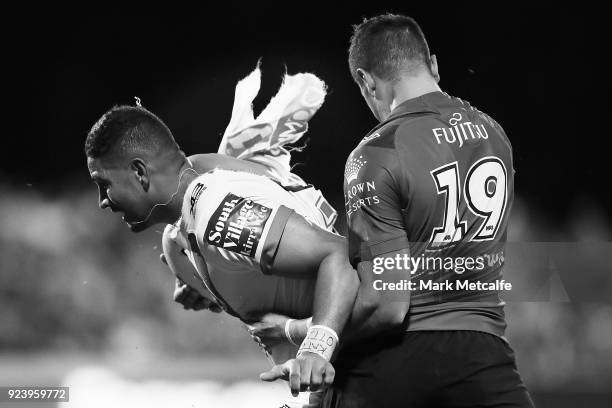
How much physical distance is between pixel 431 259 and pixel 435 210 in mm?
98

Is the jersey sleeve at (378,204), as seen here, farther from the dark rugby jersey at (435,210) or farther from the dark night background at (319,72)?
the dark night background at (319,72)

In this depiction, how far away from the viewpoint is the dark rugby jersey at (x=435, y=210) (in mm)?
1557

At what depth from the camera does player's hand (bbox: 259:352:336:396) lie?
1.43m

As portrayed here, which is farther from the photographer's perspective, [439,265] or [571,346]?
[571,346]

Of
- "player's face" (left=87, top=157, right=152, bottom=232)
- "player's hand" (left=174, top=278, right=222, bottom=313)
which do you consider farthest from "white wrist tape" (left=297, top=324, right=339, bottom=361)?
"player's hand" (left=174, top=278, right=222, bottom=313)

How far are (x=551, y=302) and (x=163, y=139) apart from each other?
304 cm

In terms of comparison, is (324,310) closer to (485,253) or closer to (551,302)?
(485,253)

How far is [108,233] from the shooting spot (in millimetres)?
4953

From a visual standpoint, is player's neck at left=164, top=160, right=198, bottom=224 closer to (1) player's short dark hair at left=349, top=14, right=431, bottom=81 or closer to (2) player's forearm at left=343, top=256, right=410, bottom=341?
(1) player's short dark hair at left=349, top=14, right=431, bottom=81

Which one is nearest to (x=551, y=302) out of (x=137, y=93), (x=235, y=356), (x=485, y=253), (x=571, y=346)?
(x=571, y=346)

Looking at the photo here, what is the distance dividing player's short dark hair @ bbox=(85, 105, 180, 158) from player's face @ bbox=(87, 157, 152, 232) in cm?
4

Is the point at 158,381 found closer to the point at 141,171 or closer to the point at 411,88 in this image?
the point at 141,171

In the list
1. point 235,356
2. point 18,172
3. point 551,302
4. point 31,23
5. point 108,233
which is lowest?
point 235,356

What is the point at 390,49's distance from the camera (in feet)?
5.80
